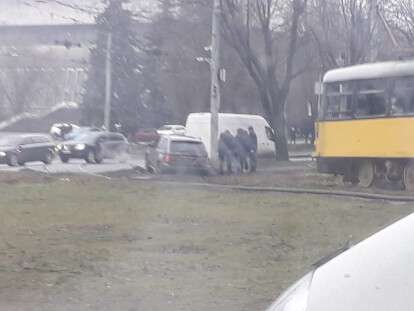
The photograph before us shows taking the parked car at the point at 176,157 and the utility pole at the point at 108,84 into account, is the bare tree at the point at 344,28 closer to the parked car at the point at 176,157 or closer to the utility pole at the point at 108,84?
the parked car at the point at 176,157

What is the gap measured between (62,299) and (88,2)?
2.86 meters

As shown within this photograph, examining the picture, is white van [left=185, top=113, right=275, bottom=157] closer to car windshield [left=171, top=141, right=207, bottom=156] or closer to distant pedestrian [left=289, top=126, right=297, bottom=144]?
car windshield [left=171, top=141, right=207, bottom=156]

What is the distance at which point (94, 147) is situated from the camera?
3145 centimetres

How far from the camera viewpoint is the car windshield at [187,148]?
2955cm

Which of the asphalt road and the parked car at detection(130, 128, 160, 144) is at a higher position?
the parked car at detection(130, 128, 160, 144)

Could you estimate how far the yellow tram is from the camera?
2355cm

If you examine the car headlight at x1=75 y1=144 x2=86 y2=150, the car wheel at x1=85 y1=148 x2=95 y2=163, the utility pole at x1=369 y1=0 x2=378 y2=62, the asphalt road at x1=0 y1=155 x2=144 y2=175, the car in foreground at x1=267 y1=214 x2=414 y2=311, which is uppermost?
the utility pole at x1=369 y1=0 x2=378 y2=62

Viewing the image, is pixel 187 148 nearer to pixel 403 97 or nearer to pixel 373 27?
pixel 373 27

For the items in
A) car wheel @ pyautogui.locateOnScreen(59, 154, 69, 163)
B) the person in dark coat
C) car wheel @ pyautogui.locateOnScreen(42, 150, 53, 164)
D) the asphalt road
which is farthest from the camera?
car wheel @ pyautogui.locateOnScreen(59, 154, 69, 163)

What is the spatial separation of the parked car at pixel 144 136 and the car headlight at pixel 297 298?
87.1 ft

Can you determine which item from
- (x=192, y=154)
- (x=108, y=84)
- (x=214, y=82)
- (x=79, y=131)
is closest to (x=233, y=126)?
(x=214, y=82)

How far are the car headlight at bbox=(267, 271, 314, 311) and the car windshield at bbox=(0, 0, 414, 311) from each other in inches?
0.5

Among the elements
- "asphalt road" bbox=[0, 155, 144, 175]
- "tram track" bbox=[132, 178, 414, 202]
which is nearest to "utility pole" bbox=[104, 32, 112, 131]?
"asphalt road" bbox=[0, 155, 144, 175]

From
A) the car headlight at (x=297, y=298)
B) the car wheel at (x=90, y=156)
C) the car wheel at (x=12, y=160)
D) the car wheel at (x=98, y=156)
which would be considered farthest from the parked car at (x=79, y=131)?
the car headlight at (x=297, y=298)
